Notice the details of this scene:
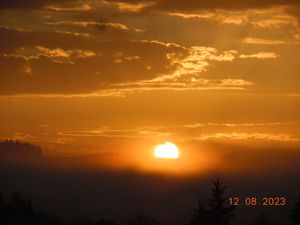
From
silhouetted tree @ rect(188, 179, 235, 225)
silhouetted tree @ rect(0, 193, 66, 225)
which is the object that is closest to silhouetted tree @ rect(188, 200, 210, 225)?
silhouetted tree @ rect(188, 179, 235, 225)

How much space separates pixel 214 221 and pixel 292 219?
32.3 feet

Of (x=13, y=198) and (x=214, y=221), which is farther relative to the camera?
(x=13, y=198)

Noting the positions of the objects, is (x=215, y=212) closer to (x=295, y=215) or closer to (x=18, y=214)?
(x=295, y=215)

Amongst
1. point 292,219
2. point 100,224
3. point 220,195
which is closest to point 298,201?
point 292,219

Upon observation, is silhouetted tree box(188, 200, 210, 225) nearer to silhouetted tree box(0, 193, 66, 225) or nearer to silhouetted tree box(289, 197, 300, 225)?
silhouetted tree box(289, 197, 300, 225)

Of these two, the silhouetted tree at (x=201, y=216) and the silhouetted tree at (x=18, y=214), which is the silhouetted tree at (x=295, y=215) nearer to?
the silhouetted tree at (x=201, y=216)

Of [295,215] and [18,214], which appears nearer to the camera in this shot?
[295,215]

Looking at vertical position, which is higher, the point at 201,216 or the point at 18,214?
the point at 18,214

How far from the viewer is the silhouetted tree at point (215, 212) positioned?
63.6 meters

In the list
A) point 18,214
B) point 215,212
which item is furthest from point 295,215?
point 18,214

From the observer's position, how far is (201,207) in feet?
208

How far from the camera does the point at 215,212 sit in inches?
2539

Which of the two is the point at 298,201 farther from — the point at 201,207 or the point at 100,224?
the point at 100,224

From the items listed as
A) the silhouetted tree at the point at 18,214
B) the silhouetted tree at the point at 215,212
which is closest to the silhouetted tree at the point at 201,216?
the silhouetted tree at the point at 215,212
